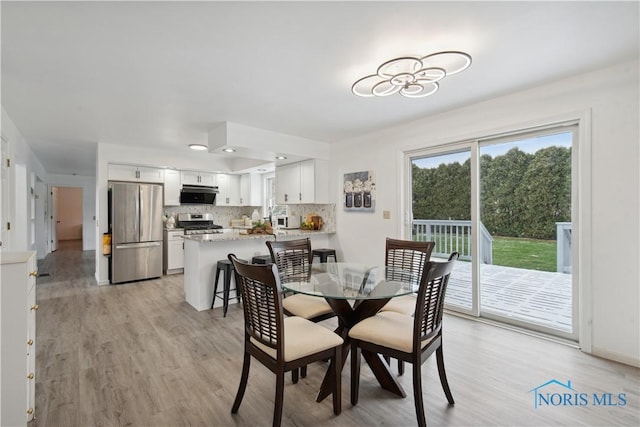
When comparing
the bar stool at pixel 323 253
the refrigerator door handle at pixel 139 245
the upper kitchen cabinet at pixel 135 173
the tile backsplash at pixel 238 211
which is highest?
the upper kitchen cabinet at pixel 135 173

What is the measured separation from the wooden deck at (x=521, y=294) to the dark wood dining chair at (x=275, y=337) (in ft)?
7.75

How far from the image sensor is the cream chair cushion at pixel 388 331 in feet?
5.64

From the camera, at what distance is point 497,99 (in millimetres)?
3080

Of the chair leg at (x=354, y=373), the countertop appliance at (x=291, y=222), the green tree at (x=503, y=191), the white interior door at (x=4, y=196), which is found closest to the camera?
the chair leg at (x=354, y=373)

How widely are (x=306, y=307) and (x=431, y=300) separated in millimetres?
945

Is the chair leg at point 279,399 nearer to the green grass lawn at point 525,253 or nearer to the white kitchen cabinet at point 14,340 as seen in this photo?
the white kitchen cabinet at point 14,340

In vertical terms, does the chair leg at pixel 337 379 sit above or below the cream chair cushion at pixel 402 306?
below

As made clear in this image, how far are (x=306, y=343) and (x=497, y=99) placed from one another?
3.01 m

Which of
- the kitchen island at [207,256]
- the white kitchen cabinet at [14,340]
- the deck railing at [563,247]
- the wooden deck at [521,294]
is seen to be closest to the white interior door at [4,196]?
the kitchen island at [207,256]

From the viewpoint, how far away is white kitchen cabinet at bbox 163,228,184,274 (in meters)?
5.73

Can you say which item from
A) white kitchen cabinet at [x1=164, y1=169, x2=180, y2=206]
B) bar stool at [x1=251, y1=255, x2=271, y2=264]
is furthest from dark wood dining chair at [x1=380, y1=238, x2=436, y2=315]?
white kitchen cabinet at [x1=164, y1=169, x2=180, y2=206]

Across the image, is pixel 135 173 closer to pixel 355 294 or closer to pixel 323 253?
pixel 323 253

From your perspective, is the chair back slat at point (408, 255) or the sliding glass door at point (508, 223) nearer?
the chair back slat at point (408, 255)

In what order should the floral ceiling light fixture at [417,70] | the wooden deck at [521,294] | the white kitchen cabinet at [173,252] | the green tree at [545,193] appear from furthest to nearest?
1. the white kitchen cabinet at [173,252]
2. the wooden deck at [521,294]
3. the green tree at [545,193]
4. the floral ceiling light fixture at [417,70]
